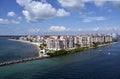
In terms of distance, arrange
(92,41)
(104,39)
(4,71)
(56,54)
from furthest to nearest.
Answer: (104,39), (92,41), (56,54), (4,71)

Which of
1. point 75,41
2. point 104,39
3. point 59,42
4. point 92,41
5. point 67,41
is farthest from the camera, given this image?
point 104,39

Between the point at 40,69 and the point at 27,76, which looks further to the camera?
the point at 40,69

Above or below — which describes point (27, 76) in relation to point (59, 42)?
below

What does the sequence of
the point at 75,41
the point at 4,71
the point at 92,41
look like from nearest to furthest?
the point at 4,71, the point at 75,41, the point at 92,41

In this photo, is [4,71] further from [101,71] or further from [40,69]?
[101,71]

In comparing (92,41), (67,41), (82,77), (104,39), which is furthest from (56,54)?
(104,39)

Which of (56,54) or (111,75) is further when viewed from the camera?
(56,54)

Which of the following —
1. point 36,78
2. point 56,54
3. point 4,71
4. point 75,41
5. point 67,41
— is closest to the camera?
point 36,78

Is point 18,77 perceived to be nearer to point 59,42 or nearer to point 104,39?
point 59,42

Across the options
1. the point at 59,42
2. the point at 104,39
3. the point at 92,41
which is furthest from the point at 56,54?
the point at 104,39
